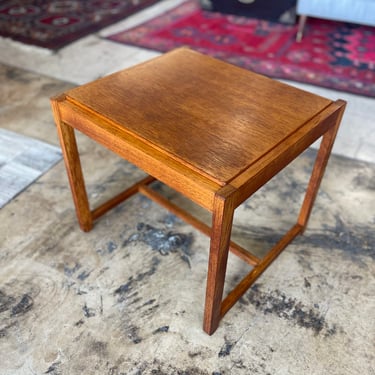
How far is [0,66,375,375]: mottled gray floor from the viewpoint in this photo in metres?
1.00

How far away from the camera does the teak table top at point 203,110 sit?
832 millimetres

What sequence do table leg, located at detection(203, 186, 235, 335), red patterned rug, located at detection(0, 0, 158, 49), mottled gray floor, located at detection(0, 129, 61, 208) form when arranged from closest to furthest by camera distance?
table leg, located at detection(203, 186, 235, 335)
mottled gray floor, located at detection(0, 129, 61, 208)
red patterned rug, located at detection(0, 0, 158, 49)

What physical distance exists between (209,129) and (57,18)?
2664mm

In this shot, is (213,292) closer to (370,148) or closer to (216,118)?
(216,118)

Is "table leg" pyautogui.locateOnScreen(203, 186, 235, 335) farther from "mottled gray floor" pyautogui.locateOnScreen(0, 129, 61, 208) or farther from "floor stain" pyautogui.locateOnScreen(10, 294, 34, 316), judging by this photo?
"mottled gray floor" pyautogui.locateOnScreen(0, 129, 61, 208)

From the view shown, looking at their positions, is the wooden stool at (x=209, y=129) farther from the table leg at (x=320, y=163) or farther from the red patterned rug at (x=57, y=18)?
the red patterned rug at (x=57, y=18)

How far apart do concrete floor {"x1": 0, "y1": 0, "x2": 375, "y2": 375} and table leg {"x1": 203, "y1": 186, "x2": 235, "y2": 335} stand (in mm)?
84

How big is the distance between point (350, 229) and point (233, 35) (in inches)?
76.7

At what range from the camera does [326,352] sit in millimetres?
1018

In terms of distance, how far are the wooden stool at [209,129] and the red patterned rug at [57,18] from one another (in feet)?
5.92

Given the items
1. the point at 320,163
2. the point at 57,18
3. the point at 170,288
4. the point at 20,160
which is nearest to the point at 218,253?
the point at 170,288

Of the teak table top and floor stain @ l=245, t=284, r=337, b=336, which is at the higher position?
the teak table top

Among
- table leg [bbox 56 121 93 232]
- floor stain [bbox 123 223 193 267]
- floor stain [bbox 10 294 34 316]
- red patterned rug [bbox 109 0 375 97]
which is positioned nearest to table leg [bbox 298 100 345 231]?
floor stain [bbox 123 223 193 267]

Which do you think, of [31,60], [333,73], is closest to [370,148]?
[333,73]
